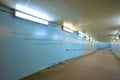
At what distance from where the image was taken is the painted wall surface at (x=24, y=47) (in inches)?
122

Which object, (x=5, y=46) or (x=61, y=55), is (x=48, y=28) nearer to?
(x=61, y=55)

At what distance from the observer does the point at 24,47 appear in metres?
3.83

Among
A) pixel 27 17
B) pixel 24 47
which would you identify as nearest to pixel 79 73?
pixel 24 47

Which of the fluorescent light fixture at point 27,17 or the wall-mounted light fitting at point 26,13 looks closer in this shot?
the wall-mounted light fitting at point 26,13

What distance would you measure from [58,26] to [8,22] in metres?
3.55

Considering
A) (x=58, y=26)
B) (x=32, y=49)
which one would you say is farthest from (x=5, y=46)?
(x=58, y=26)

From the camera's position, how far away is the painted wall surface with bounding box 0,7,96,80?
3100mm

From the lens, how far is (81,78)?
391 centimetres

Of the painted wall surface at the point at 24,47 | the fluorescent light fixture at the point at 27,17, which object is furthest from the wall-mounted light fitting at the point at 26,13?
the painted wall surface at the point at 24,47

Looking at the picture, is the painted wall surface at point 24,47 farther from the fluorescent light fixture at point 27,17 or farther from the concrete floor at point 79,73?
the concrete floor at point 79,73

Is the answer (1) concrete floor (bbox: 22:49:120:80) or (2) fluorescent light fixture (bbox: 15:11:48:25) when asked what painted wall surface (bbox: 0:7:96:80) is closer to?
(2) fluorescent light fixture (bbox: 15:11:48:25)

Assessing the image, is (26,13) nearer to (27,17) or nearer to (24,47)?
(27,17)

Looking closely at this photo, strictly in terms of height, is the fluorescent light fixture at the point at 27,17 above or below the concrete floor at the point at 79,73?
above

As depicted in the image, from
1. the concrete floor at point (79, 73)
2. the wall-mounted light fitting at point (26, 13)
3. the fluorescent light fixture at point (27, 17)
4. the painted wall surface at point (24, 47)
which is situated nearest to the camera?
the painted wall surface at point (24, 47)
